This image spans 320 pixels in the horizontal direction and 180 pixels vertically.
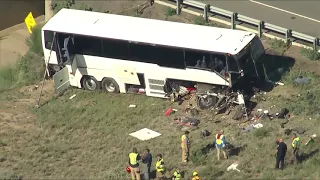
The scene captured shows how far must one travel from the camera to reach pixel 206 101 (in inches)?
1144

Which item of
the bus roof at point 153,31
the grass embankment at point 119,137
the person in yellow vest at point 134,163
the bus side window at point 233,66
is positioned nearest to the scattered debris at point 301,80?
the grass embankment at point 119,137

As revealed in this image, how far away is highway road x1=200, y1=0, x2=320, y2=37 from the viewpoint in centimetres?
3462

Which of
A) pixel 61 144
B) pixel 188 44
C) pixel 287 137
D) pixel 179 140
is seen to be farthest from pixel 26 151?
pixel 287 137

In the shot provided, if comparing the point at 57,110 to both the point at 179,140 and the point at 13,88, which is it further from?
the point at 179,140

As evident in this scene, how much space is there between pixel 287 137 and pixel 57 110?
954 cm

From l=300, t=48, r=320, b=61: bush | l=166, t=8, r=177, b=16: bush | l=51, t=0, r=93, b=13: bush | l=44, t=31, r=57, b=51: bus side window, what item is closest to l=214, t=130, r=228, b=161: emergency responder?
l=300, t=48, r=320, b=61: bush

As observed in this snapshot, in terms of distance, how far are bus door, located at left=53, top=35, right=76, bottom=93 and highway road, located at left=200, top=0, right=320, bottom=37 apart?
9.33 meters

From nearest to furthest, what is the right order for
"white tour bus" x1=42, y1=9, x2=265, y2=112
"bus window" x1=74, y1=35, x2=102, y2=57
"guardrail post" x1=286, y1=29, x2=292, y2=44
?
1. "white tour bus" x1=42, y1=9, x2=265, y2=112
2. "bus window" x1=74, y1=35, x2=102, y2=57
3. "guardrail post" x1=286, y1=29, x2=292, y2=44

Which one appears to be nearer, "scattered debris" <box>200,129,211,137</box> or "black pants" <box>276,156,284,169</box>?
"black pants" <box>276,156,284,169</box>

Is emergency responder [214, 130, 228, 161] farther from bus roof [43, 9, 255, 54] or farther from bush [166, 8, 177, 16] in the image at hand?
bush [166, 8, 177, 16]

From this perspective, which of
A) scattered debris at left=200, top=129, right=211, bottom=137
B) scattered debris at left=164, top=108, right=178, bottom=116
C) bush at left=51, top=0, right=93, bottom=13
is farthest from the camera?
bush at left=51, top=0, right=93, bottom=13

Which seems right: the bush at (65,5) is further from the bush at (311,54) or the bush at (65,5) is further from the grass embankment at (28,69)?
the bush at (311,54)

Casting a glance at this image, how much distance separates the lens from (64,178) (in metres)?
25.0

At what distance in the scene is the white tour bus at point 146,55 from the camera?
2862 centimetres
